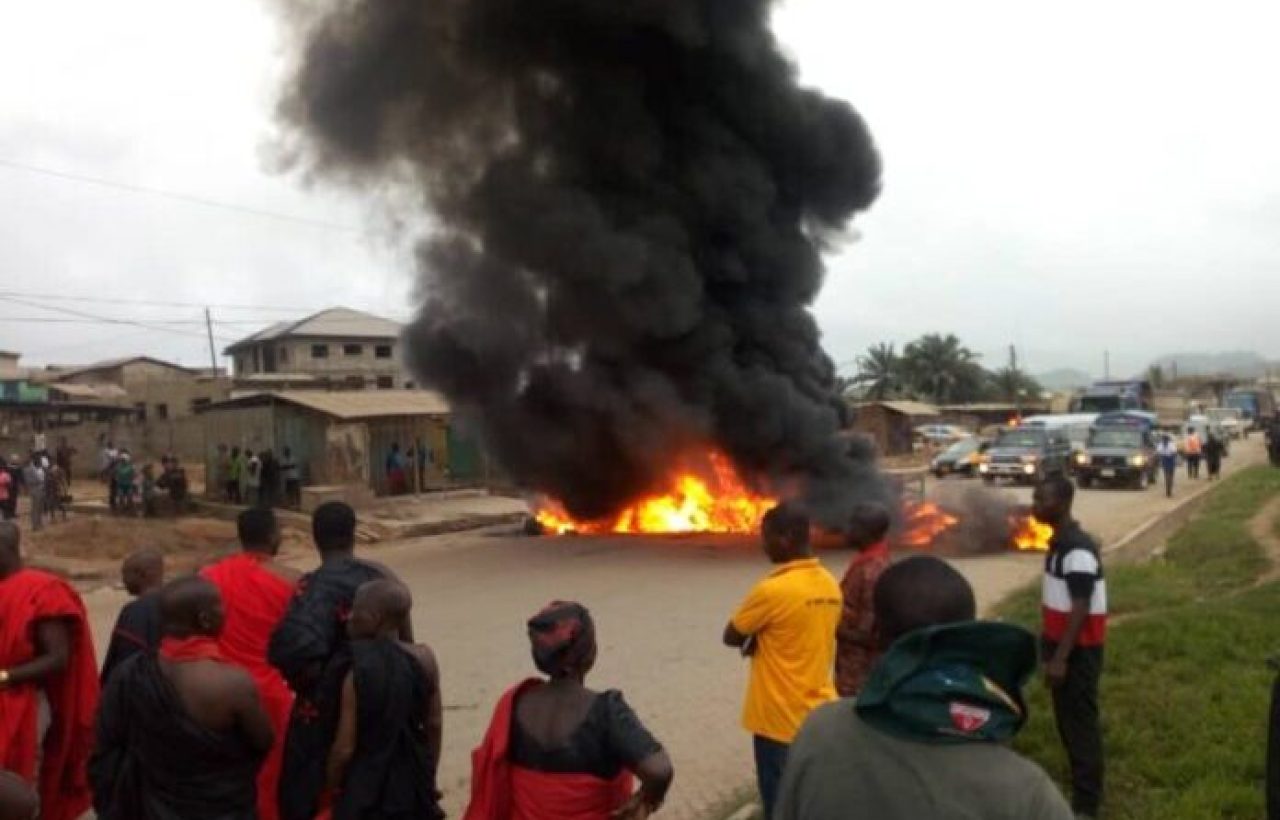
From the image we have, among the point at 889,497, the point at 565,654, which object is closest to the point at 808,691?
the point at 565,654

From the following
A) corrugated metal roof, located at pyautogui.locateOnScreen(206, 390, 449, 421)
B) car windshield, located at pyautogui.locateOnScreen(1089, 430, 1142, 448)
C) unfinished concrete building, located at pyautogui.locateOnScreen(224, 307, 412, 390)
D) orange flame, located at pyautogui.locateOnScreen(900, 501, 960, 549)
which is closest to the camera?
orange flame, located at pyautogui.locateOnScreen(900, 501, 960, 549)

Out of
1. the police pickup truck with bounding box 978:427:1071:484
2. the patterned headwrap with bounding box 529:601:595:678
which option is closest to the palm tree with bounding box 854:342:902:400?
the police pickup truck with bounding box 978:427:1071:484

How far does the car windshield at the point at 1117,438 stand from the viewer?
99.6 feet

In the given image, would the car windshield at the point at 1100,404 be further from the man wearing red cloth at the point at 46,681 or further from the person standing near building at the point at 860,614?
the man wearing red cloth at the point at 46,681

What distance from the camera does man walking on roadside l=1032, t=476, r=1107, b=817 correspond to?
4.91 m

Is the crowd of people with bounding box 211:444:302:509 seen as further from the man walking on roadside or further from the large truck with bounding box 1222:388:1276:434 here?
the large truck with bounding box 1222:388:1276:434

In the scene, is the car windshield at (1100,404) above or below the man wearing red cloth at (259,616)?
above

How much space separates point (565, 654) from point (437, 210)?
18.5 m

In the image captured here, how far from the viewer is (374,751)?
3734mm

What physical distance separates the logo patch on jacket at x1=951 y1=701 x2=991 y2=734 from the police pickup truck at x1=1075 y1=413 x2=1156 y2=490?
30275 millimetres

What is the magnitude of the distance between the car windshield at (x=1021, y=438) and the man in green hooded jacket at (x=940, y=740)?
31.8 metres

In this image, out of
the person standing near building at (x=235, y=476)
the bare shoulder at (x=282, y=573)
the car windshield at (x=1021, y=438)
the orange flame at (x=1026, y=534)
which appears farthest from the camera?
the car windshield at (x=1021, y=438)

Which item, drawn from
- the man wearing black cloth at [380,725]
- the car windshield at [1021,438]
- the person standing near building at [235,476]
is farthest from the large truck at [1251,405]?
the man wearing black cloth at [380,725]

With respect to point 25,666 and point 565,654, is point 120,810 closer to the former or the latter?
point 25,666
